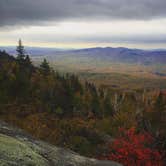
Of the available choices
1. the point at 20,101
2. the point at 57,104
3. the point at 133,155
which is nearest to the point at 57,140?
the point at 133,155

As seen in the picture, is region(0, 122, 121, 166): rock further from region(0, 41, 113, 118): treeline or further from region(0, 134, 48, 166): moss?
region(0, 41, 113, 118): treeline

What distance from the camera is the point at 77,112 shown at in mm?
68188

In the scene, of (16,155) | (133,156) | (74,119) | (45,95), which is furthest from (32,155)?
(45,95)

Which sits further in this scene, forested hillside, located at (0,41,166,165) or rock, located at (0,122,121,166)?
forested hillside, located at (0,41,166,165)

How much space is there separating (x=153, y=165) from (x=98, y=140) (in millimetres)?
6778

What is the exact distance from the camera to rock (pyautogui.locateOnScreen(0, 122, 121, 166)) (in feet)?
27.3

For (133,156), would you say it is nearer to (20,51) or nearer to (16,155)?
(16,155)

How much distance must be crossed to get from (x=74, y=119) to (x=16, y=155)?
45.3m

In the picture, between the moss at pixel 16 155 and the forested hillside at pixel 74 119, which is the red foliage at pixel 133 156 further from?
the moss at pixel 16 155

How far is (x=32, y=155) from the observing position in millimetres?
9047

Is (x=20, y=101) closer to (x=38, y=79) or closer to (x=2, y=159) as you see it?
(x=38, y=79)

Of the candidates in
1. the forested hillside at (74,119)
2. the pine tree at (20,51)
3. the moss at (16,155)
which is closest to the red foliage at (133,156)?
the forested hillside at (74,119)

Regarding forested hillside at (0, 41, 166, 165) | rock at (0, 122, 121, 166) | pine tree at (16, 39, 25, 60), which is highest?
pine tree at (16, 39, 25, 60)

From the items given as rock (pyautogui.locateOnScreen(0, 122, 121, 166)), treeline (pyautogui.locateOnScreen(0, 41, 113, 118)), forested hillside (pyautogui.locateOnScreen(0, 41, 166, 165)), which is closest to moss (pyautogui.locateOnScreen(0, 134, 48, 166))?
rock (pyautogui.locateOnScreen(0, 122, 121, 166))
